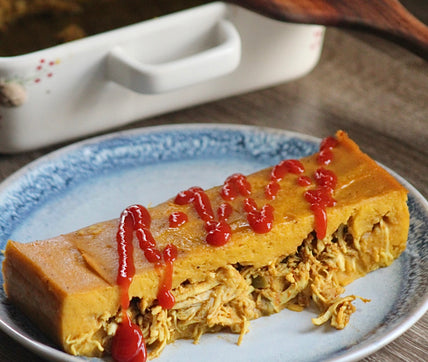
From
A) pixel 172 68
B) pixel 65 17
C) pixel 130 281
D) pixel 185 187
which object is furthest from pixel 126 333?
pixel 65 17

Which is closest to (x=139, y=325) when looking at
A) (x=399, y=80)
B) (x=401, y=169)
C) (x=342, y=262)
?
(x=342, y=262)

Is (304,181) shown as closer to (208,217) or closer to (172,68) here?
(208,217)

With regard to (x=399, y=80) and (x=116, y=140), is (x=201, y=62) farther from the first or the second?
(x=399, y=80)

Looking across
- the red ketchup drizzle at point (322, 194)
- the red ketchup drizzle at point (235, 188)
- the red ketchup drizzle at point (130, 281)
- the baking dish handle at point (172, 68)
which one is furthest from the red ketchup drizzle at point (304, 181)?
the baking dish handle at point (172, 68)

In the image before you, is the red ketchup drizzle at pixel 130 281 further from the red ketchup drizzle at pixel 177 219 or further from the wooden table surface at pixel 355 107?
the wooden table surface at pixel 355 107

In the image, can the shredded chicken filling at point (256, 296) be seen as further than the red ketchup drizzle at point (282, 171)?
No

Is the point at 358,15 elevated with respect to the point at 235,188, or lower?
elevated
